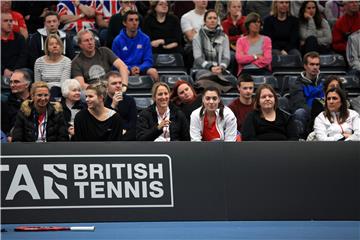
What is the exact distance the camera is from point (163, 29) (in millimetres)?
13219

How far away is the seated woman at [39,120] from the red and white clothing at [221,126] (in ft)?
4.59

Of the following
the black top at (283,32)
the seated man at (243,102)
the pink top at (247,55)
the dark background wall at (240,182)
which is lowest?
the dark background wall at (240,182)

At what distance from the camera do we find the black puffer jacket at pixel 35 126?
33.2 feet

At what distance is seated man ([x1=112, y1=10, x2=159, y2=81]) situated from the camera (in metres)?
12.5

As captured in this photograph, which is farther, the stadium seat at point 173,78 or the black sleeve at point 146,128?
the stadium seat at point 173,78

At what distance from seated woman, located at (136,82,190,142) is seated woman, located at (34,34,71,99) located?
1778mm

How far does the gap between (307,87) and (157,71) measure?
2117 mm

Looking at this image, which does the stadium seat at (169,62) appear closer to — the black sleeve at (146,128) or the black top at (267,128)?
the black sleeve at (146,128)

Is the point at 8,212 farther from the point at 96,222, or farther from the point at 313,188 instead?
the point at 313,188

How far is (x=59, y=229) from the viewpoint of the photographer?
911 centimetres

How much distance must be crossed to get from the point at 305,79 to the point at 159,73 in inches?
81.5

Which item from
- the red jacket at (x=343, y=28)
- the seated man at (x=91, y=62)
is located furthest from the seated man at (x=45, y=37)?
the red jacket at (x=343, y=28)

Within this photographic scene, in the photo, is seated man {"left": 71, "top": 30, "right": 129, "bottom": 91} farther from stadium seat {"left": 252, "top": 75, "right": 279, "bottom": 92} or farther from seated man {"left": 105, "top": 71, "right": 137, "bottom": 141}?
stadium seat {"left": 252, "top": 75, "right": 279, "bottom": 92}

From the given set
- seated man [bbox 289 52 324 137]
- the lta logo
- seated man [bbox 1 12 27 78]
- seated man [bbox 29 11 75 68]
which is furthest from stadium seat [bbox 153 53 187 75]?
the lta logo
